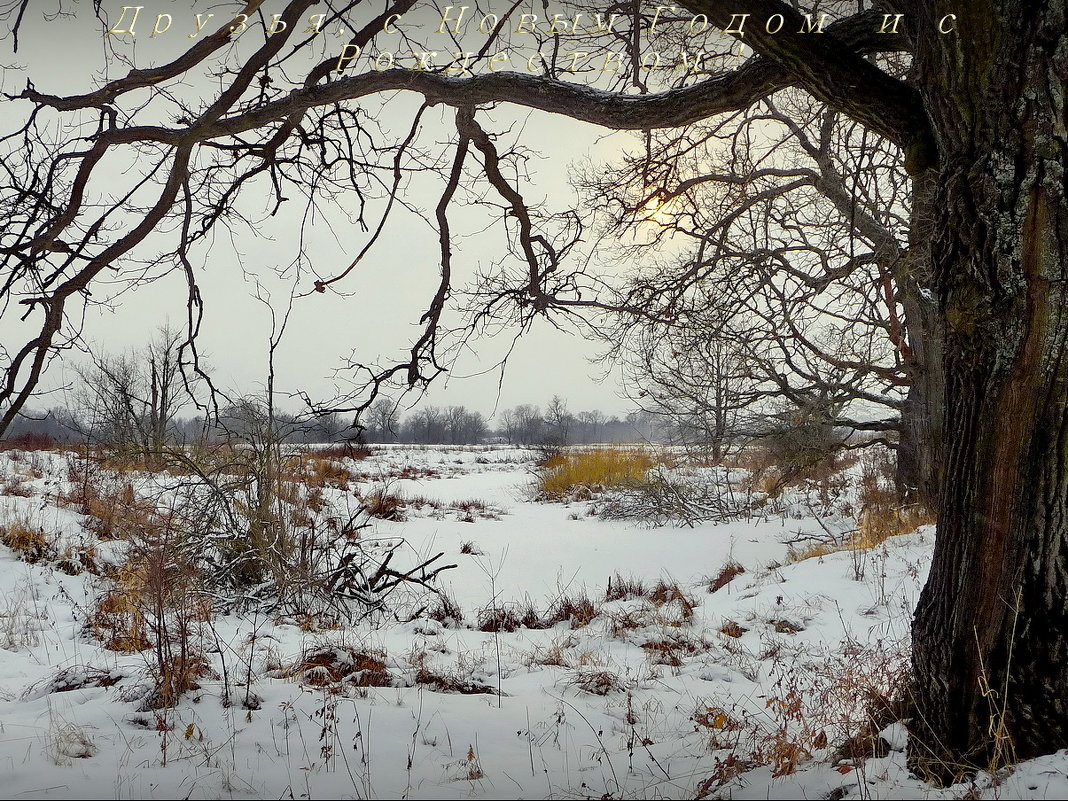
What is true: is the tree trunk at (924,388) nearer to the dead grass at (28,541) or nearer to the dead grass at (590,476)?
the dead grass at (590,476)

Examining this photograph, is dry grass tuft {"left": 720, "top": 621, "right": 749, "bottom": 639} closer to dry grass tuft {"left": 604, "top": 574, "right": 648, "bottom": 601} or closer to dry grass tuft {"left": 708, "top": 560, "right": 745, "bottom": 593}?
dry grass tuft {"left": 604, "top": 574, "right": 648, "bottom": 601}

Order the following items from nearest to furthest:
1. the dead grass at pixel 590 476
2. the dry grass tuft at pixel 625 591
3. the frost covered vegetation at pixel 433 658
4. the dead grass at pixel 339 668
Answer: the frost covered vegetation at pixel 433 658, the dead grass at pixel 339 668, the dry grass tuft at pixel 625 591, the dead grass at pixel 590 476

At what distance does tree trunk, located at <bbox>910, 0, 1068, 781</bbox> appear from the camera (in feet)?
6.30

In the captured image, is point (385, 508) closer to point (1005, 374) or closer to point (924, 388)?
point (924, 388)

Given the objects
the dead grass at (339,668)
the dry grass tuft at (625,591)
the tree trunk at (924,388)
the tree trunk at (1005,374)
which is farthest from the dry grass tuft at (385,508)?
Answer: the tree trunk at (1005,374)

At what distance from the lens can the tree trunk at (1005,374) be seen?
75.6 inches

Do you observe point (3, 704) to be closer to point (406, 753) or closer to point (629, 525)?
point (406, 753)

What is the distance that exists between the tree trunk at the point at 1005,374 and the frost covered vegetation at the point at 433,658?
0.67ft

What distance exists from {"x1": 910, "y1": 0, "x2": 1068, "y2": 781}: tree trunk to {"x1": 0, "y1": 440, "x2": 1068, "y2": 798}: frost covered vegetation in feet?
0.67

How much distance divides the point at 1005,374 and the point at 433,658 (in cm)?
360

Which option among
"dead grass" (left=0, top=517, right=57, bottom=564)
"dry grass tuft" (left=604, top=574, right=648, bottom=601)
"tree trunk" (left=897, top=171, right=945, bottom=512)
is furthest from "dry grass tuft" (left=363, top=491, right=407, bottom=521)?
"tree trunk" (left=897, top=171, right=945, bottom=512)

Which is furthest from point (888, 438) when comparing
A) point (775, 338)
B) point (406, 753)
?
point (406, 753)

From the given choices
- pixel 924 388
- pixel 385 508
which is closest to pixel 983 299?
pixel 924 388

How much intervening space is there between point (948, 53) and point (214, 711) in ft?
13.4
